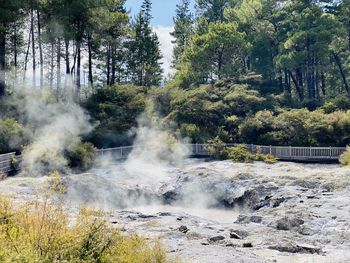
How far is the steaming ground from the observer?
13.8 metres

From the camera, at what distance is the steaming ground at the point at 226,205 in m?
13.8

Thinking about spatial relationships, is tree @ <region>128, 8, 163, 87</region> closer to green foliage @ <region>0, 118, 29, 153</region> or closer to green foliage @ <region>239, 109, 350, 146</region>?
green foliage @ <region>239, 109, 350, 146</region>

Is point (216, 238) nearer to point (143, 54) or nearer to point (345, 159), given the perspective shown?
point (345, 159)

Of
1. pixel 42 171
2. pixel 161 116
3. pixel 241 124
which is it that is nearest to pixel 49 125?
pixel 42 171

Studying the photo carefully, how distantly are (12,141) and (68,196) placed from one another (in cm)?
915

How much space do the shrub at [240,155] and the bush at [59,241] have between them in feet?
73.4

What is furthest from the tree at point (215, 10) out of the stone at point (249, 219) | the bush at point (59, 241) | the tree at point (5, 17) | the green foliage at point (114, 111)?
the bush at point (59, 241)

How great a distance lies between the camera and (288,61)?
158ft

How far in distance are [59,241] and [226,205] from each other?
53.5 ft

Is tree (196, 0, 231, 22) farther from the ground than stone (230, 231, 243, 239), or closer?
farther from the ground

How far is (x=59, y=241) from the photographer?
8984 millimetres

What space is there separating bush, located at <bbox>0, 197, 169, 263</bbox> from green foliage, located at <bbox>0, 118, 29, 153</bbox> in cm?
1985

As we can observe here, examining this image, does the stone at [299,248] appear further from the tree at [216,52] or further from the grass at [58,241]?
the tree at [216,52]

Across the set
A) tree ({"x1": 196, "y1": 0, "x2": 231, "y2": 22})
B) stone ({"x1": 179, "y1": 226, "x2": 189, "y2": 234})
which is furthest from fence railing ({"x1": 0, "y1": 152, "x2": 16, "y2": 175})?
tree ({"x1": 196, "y1": 0, "x2": 231, "y2": 22})
